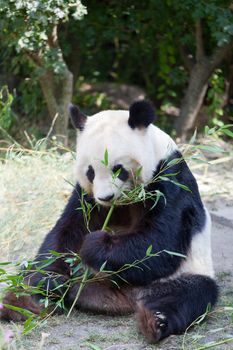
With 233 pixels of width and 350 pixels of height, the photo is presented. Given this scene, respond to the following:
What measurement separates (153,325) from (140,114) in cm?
111

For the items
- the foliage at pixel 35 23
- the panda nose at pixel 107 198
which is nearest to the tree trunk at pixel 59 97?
the foliage at pixel 35 23

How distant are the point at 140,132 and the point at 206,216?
0.72m

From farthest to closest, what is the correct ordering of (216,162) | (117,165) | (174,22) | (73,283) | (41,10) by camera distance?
(174,22)
(216,162)
(41,10)
(73,283)
(117,165)

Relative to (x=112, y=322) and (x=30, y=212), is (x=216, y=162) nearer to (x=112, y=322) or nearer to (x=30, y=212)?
(x=30, y=212)

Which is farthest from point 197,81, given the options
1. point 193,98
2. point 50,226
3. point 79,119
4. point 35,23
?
point 79,119

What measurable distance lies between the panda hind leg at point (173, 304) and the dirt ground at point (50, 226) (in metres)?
0.06

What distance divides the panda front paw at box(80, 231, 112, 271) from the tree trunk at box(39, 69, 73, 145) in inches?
136

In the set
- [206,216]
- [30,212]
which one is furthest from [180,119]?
[206,216]

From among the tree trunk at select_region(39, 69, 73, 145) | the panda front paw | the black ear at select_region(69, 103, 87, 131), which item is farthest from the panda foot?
the tree trunk at select_region(39, 69, 73, 145)

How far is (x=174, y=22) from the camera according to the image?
27.0 feet

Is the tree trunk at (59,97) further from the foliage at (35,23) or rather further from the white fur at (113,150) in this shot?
the white fur at (113,150)

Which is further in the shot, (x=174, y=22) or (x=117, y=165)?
(x=174, y=22)

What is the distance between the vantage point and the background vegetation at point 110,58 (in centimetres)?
668

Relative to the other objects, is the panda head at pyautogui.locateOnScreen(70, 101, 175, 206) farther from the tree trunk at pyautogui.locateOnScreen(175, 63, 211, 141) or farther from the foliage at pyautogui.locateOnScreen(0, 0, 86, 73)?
the tree trunk at pyautogui.locateOnScreen(175, 63, 211, 141)
